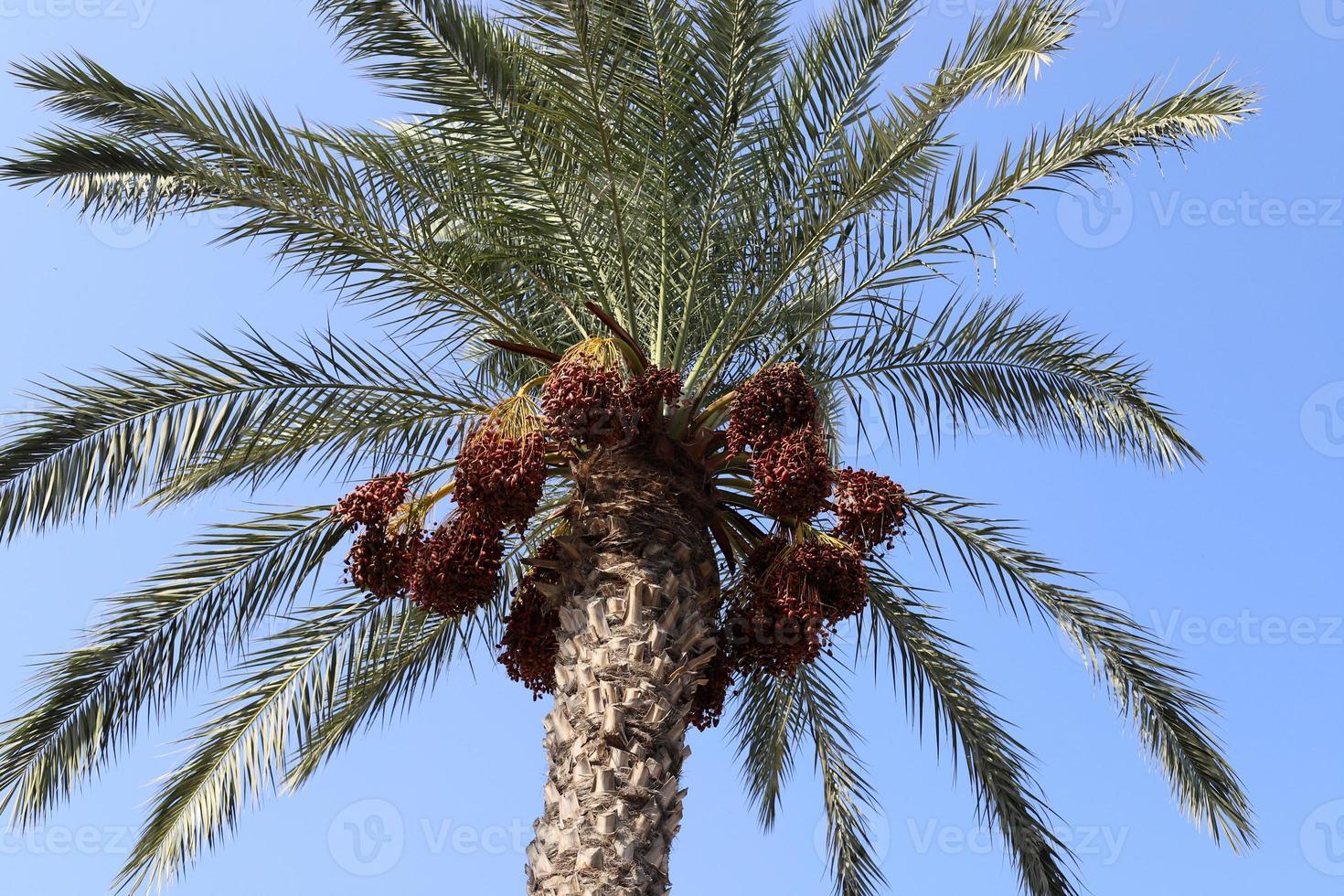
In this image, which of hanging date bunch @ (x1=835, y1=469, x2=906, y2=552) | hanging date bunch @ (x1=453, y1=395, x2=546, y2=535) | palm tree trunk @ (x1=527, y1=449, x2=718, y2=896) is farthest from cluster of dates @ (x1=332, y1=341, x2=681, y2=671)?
hanging date bunch @ (x1=835, y1=469, x2=906, y2=552)

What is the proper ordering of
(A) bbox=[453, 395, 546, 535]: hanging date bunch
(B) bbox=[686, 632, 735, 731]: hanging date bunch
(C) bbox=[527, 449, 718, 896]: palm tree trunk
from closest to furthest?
(C) bbox=[527, 449, 718, 896]: palm tree trunk → (A) bbox=[453, 395, 546, 535]: hanging date bunch → (B) bbox=[686, 632, 735, 731]: hanging date bunch

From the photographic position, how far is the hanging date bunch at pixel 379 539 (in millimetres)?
6898

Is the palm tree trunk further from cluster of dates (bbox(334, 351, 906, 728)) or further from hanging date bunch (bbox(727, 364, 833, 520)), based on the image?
hanging date bunch (bbox(727, 364, 833, 520))

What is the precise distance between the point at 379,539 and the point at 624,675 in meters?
1.46

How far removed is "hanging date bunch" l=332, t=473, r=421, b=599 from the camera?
690 cm

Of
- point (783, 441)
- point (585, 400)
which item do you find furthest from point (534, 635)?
point (783, 441)

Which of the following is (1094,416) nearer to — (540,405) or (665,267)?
(665,267)

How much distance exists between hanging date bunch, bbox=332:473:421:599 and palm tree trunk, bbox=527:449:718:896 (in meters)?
0.88

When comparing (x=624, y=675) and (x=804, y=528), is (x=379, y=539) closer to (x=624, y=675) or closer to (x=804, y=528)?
(x=624, y=675)

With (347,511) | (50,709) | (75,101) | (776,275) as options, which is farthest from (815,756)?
(75,101)

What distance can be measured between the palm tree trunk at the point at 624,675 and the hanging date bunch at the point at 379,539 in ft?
2.89

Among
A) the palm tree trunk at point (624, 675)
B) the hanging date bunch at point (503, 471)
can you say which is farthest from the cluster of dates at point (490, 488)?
the palm tree trunk at point (624, 675)

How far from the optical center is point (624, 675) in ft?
21.8

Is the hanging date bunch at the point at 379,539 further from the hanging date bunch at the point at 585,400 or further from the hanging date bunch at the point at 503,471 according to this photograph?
the hanging date bunch at the point at 585,400
